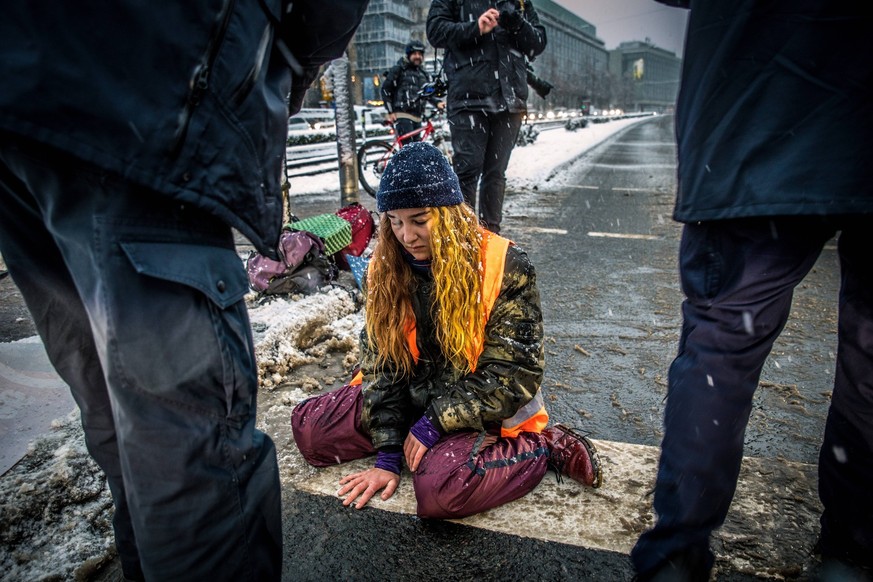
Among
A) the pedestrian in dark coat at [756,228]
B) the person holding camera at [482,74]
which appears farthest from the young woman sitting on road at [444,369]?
the person holding camera at [482,74]

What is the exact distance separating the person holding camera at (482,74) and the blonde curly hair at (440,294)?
2.35m

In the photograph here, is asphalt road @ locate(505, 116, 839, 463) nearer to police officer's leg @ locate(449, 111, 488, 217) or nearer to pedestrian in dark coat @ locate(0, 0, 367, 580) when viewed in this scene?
Result: police officer's leg @ locate(449, 111, 488, 217)

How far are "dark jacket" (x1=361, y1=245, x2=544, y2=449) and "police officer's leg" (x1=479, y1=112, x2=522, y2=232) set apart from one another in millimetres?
2567

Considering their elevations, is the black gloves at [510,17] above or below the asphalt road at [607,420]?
above

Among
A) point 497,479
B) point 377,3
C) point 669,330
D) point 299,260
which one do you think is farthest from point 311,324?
point 377,3

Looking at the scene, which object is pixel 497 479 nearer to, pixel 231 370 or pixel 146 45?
pixel 231 370

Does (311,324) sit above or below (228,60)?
below

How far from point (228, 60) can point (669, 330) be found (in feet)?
9.61

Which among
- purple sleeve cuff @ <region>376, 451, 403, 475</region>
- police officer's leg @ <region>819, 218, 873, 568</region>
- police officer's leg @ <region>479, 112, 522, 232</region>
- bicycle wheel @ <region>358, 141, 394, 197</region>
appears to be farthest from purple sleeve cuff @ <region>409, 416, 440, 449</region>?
bicycle wheel @ <region>358, 141, 394, 197</region>

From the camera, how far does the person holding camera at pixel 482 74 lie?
4.18 m

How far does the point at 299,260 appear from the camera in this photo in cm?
363

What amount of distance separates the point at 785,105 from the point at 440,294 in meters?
Answer: 1.09

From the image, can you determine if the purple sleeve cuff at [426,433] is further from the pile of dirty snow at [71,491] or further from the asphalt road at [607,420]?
the pile of dirty snow at [71,491]

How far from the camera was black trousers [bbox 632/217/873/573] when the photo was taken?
1.17 meters
